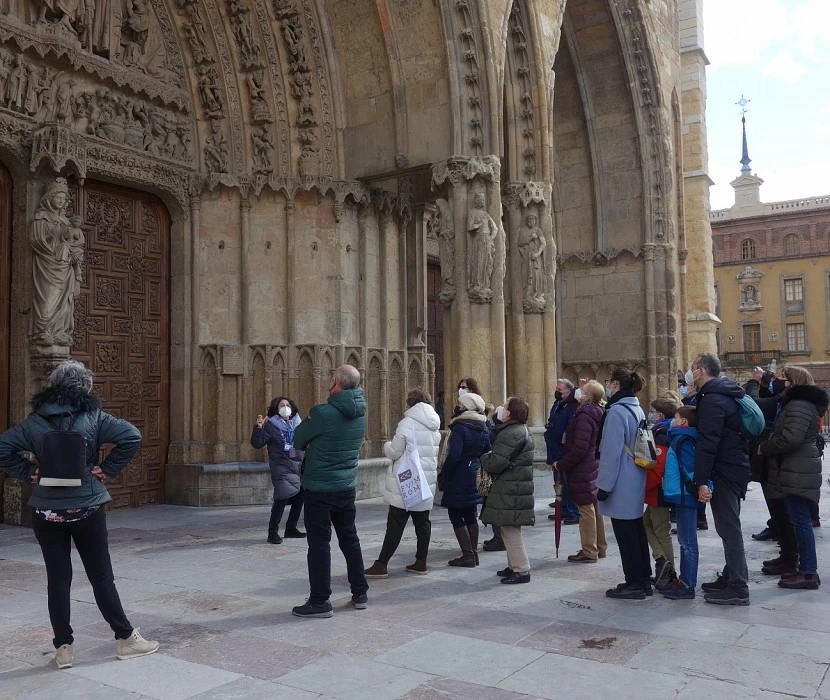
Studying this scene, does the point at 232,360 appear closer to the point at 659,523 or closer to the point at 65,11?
the point at 65,11

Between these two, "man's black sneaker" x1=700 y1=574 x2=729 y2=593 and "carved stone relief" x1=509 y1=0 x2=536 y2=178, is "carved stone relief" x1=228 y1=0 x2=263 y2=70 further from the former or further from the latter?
"man's black sneaker" x1=700 y1=574 x2=729 y2=593

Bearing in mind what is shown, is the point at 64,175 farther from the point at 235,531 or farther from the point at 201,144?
the point at 235,531

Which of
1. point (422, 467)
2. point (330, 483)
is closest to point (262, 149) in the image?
point (422, 467)

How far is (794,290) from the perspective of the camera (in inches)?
2263

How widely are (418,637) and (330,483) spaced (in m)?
1.14

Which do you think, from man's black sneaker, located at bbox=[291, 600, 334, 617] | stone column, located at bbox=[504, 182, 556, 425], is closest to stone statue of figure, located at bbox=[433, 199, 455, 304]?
stone column, located at bbox=[504, 182, 556, 425]

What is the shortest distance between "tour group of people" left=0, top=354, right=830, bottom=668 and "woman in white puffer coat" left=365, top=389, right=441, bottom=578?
0.4 inches

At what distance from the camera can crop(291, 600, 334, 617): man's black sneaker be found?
5395 mm

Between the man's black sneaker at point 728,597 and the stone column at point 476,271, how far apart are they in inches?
225

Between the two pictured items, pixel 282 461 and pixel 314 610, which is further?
pixel 282 461

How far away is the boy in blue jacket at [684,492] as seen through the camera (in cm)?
589

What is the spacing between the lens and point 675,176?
20047mm

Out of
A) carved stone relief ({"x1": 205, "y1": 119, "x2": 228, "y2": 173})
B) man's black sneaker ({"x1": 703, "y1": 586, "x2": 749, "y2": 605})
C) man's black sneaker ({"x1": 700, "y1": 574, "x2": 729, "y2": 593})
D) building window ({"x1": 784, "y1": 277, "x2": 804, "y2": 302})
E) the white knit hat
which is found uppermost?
building window ({"x1": 784, "y1": 277, "x2": 804, "y2": 302})

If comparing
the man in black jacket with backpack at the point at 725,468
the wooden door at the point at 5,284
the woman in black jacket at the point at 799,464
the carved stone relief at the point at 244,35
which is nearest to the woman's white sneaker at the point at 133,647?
the man in black jacket with backpack at the point at 725,468
